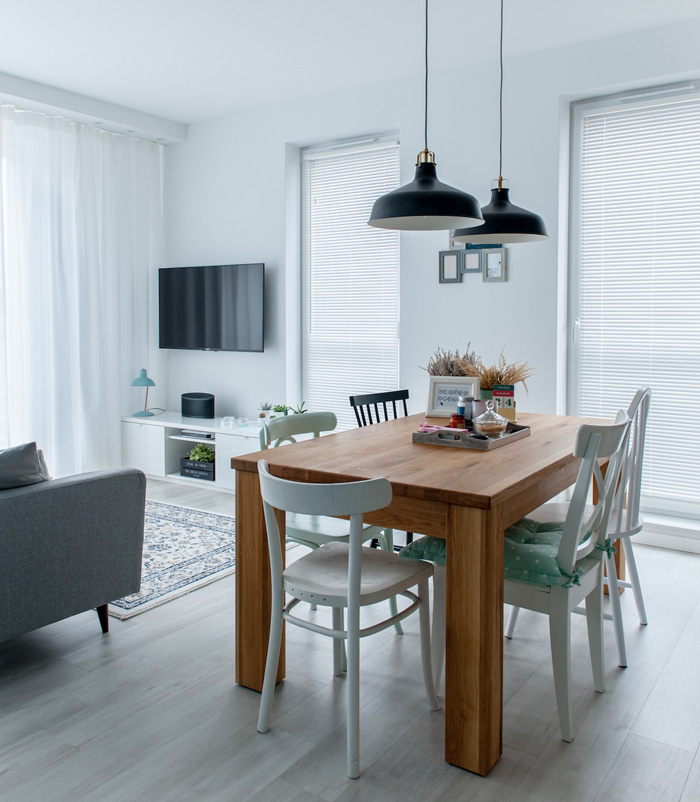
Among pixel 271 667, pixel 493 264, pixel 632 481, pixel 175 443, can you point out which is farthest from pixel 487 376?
pixel 175 443

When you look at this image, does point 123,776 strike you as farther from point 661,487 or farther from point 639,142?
point 639,142

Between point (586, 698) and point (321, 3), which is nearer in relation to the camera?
point (586, 698)

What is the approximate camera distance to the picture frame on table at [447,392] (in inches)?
125

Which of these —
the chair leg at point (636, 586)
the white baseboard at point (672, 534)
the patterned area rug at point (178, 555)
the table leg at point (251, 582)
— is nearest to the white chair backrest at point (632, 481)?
the chair leg at point (636, 586)

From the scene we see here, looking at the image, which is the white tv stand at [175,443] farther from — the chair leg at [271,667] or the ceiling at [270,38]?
the chair leg at [271,667]

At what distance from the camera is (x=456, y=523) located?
1915mm

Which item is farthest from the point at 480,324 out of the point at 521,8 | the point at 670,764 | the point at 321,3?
the point at 670,764

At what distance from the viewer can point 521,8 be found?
3.58 metres

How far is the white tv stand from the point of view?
519 cm

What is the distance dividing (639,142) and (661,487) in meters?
2.06

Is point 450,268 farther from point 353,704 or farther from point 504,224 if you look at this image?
point 353,704

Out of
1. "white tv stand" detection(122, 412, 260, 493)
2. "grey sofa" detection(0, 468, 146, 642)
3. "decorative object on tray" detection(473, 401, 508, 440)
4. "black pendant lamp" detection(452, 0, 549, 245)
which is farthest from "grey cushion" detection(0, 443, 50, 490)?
"white tv stand" detection(122, 412, 260, 493)

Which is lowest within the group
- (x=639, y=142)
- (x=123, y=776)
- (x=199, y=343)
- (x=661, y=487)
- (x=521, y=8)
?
(x=123, y=776)

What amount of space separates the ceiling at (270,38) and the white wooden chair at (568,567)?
2614mm
